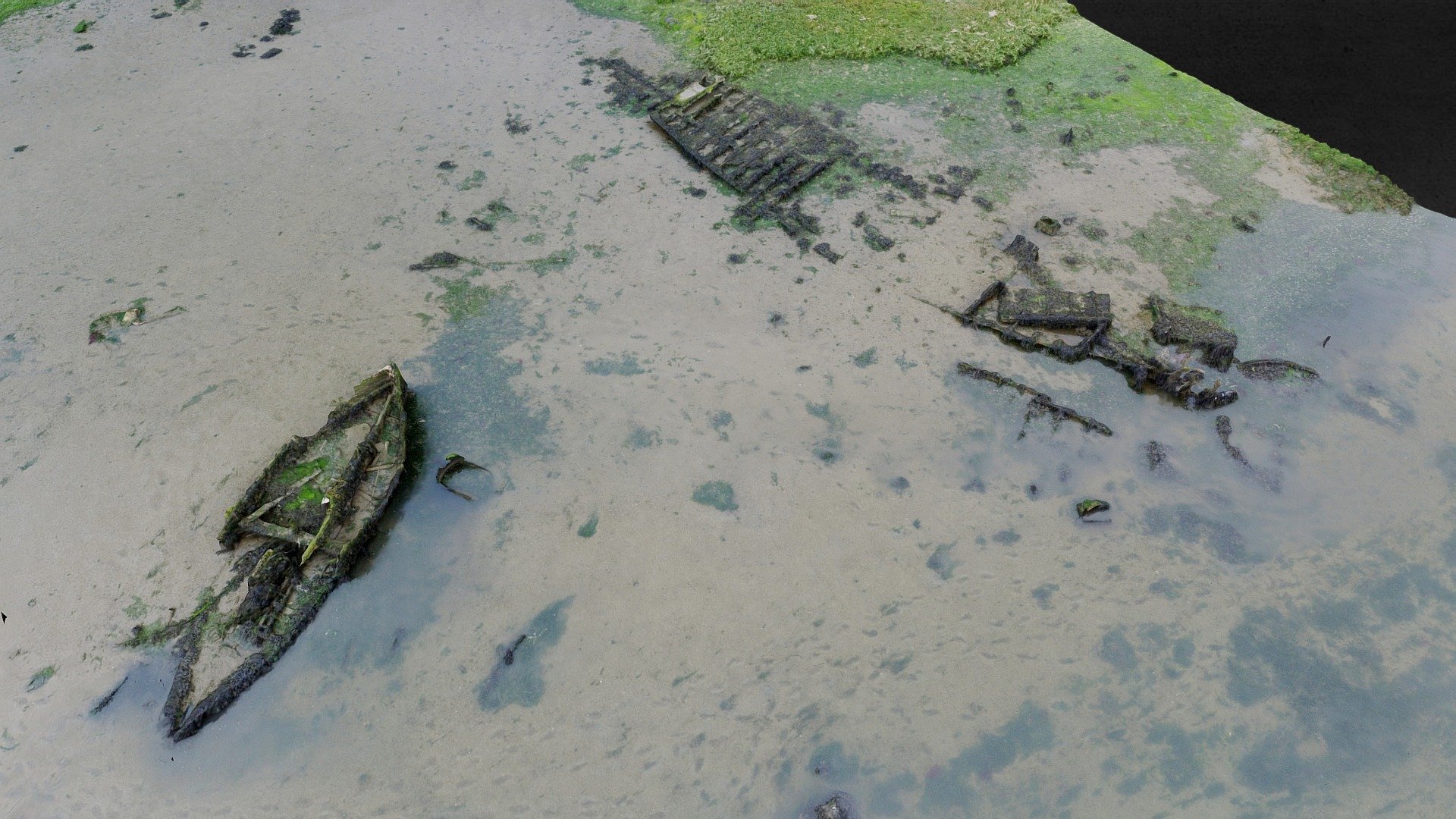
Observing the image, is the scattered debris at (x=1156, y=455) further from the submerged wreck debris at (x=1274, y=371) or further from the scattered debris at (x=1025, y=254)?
the scattered debris at (x=1025, y=254)

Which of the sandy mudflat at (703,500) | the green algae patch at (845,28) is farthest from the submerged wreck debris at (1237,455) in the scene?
the green algae patch at (845,28)

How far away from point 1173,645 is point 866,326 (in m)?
2.57

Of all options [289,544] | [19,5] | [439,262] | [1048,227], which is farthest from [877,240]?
[19,5]

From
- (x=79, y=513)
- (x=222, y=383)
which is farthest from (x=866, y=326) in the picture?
(x=79, y=513)

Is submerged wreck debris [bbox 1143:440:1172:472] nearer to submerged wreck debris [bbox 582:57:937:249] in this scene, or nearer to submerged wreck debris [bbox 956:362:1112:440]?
submerged wreck debris [bbox 956:362:1112:440]

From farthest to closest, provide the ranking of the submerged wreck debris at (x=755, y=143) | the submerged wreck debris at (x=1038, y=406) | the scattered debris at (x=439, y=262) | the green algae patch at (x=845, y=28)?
the green algae patch at (x=845, y=28) < the submerged wreck debris at (x=755, y=143) < the scattered debris at (x=439, y=262) < the submerged wreck debris at (x=1038, y=406)

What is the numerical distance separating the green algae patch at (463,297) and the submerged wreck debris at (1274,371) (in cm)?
495

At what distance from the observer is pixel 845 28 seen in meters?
7.68

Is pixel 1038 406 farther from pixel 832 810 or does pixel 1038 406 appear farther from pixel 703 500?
pixel 832 810

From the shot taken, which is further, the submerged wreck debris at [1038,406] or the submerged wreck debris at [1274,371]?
the submerged wreck debris at [1274,371]

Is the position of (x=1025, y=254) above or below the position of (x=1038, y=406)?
above

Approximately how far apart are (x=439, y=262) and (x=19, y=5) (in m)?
7.00

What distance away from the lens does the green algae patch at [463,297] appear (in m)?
5.48

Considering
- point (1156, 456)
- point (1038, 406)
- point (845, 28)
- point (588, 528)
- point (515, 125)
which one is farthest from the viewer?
point (845, 28)
